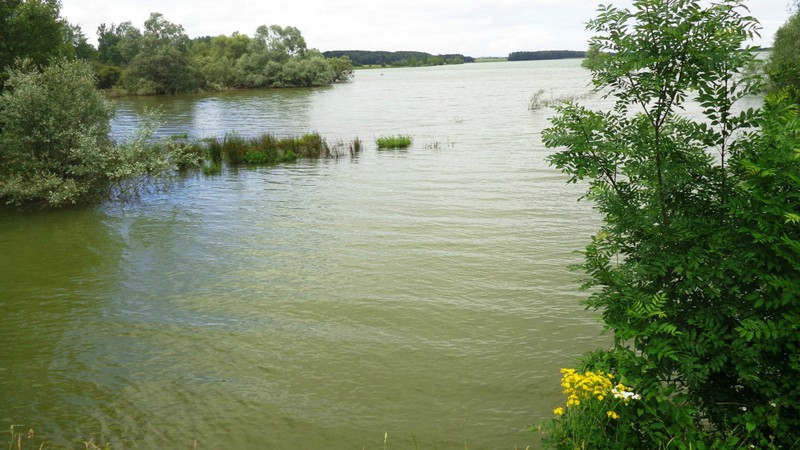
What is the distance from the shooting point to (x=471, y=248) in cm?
1248

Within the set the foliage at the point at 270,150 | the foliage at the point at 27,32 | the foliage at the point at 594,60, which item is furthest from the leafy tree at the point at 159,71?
the foliage at the point at 594,60

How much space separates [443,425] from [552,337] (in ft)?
8.82

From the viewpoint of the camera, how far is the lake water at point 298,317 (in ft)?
21.4

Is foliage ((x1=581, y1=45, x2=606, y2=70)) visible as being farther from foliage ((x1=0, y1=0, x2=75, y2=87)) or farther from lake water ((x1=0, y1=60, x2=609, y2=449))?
foliage ((x1=0, y1=0, x2=75, y2=87))

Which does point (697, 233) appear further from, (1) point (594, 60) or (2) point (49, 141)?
(2) point (49, 141)

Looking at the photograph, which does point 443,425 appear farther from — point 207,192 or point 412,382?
point 207,192

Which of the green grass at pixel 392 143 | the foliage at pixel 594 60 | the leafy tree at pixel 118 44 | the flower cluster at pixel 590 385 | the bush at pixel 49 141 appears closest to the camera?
the flower cluster at pixel 590 385

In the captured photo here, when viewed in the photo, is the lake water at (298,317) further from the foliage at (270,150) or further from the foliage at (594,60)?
the foliage at (270,150)

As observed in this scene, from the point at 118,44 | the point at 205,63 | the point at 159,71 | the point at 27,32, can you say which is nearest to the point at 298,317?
the point at 27,32

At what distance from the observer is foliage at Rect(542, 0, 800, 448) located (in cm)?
389

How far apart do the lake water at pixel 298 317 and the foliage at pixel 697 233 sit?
7.29 feet

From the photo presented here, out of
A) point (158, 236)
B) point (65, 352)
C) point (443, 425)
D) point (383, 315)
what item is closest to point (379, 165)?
point (158, 236)

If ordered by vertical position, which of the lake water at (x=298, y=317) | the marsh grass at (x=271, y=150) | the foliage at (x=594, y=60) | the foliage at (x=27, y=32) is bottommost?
the lake water at (x=298, y=317)

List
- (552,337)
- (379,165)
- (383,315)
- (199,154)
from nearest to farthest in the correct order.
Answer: (552,337) → (383,315) → (379,165) → (199,154)
